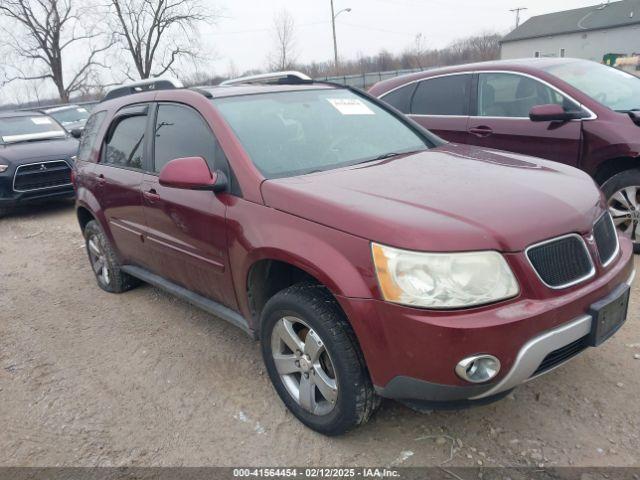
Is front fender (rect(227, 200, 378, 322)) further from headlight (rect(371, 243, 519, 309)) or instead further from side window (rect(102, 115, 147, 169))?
side window (rect(102, 115, 147, 169))

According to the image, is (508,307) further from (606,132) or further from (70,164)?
(70,164)

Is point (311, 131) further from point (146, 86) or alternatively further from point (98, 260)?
point (98, 260)

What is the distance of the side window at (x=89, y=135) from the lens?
454cm

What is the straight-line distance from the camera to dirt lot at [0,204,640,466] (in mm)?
2479

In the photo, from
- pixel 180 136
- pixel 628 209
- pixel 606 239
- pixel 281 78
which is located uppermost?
pixel 281 78

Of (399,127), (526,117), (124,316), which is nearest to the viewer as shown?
(399,127)

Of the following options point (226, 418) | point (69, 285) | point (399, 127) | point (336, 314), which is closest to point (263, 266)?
point (336, 314)

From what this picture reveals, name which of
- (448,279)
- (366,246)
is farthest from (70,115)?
(448,279)

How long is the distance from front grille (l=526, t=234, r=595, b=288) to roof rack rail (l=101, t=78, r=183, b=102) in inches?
112

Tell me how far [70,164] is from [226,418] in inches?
275

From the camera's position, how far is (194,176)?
2783 mm

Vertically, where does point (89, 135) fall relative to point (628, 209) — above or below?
above

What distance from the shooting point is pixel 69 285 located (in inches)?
203

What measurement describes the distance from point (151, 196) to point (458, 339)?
2342 mm
